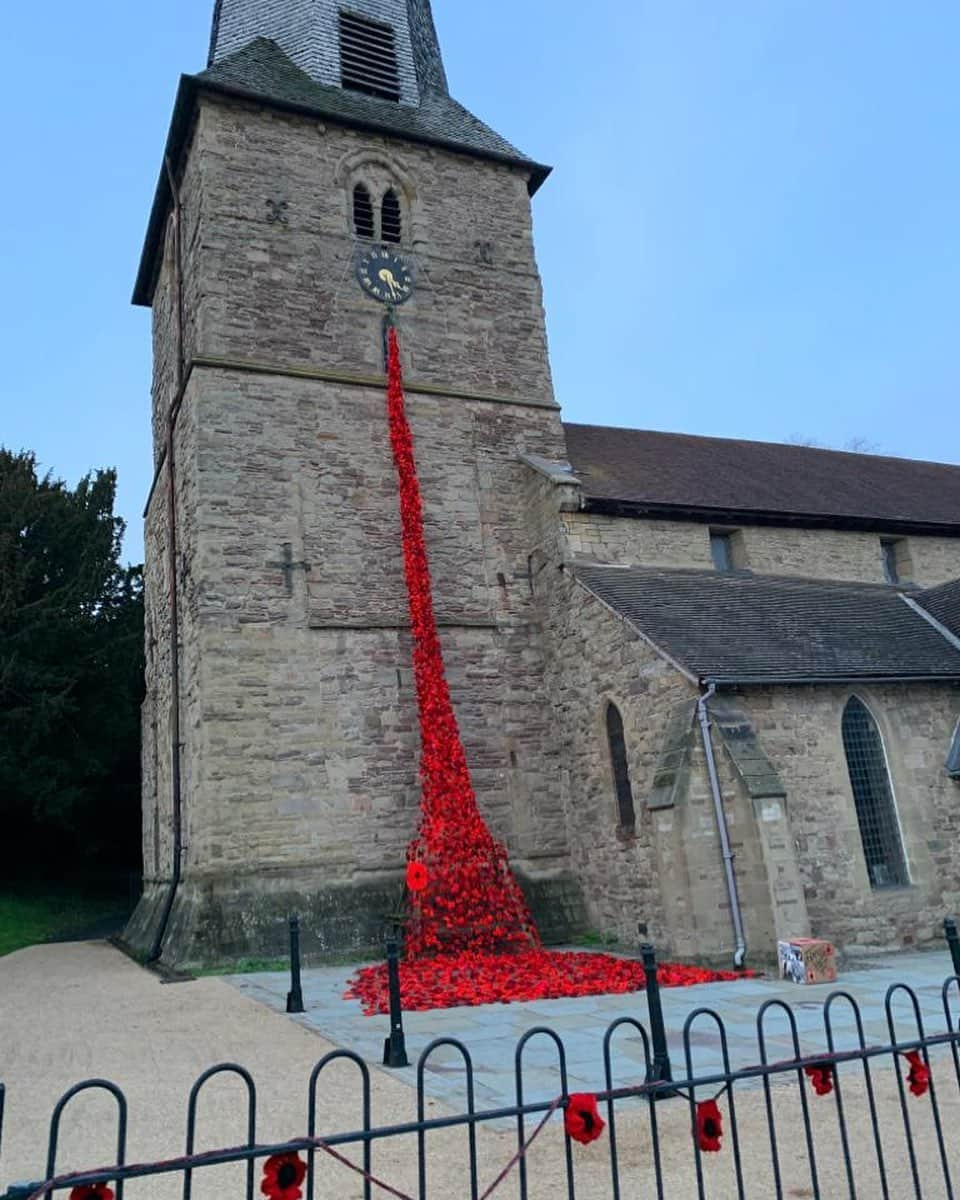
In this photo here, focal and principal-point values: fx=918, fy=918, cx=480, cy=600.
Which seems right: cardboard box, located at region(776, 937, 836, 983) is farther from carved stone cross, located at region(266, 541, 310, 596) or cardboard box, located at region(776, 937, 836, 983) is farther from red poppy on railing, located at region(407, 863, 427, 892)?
carved stone cross, located at region(266, 541, 310, 596)

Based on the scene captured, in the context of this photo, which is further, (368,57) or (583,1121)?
(368,57)

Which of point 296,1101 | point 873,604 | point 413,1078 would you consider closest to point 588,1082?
point 413,1078

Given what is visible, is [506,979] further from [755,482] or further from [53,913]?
[53,913]

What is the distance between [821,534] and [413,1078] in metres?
14.2

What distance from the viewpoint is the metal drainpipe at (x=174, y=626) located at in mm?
13773

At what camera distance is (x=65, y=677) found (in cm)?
2167

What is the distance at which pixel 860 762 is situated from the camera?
13336 millimetres

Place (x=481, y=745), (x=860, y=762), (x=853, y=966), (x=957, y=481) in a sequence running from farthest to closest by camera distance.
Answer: (x=957, y=481) → (x=481, y=745) → (x=860, y=762) → (x=853, y=966)

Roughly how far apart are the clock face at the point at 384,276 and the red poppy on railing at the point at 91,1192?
641 inches

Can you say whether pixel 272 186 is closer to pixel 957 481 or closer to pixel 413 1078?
pixel 413 1078

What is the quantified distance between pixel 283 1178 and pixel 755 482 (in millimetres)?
18091

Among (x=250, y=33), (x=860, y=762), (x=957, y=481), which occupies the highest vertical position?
(x=250, y=33)

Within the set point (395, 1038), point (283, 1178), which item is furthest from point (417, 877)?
point (283, 1178)

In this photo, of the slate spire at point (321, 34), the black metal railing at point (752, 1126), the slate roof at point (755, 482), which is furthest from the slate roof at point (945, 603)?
the slate spire at point (321, 34)
